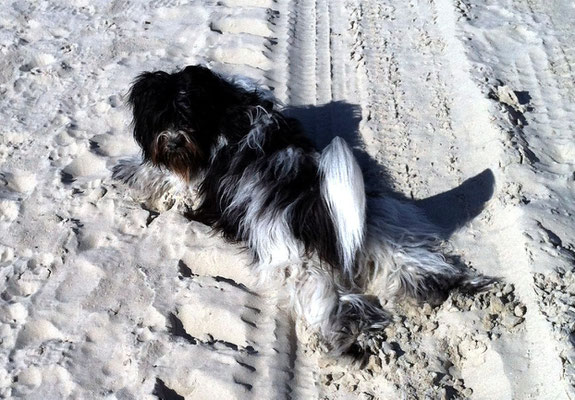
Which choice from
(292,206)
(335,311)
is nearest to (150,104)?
(292,206)

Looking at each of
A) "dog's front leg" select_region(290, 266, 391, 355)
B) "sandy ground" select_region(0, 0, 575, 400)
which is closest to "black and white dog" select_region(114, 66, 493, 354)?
"dog's front leg" select_region(290, 266, 391, 355)

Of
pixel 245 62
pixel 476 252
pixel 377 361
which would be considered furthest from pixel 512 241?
pixel 245 62

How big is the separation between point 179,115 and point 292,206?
2.56 feet

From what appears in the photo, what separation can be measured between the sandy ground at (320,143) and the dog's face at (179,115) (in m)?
0.43

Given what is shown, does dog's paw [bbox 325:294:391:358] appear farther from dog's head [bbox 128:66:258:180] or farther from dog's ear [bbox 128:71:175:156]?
dog's ear [bbox 128:71:175:156]

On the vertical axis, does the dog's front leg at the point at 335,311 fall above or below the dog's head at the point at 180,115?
below

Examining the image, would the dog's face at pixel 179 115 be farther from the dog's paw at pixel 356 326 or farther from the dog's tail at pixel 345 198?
the dog's paw at pixel 356 326

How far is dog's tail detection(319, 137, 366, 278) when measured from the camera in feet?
11.0

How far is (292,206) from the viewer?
3.56 metres

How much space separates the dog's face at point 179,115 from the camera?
372 cm

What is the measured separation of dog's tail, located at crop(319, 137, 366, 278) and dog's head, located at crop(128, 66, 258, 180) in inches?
29.9

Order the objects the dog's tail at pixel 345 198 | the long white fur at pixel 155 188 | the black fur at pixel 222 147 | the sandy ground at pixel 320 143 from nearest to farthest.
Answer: the sandy ground at pixel 320 143, the dog's tail at pixel 345 198, the black fur at pixel 222 147, the long white fur at pixel 155 188

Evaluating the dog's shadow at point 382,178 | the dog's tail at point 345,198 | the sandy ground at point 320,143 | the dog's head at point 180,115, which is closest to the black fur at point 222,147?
the dog's head at point 180,115

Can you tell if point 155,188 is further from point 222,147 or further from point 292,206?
point 292,206
